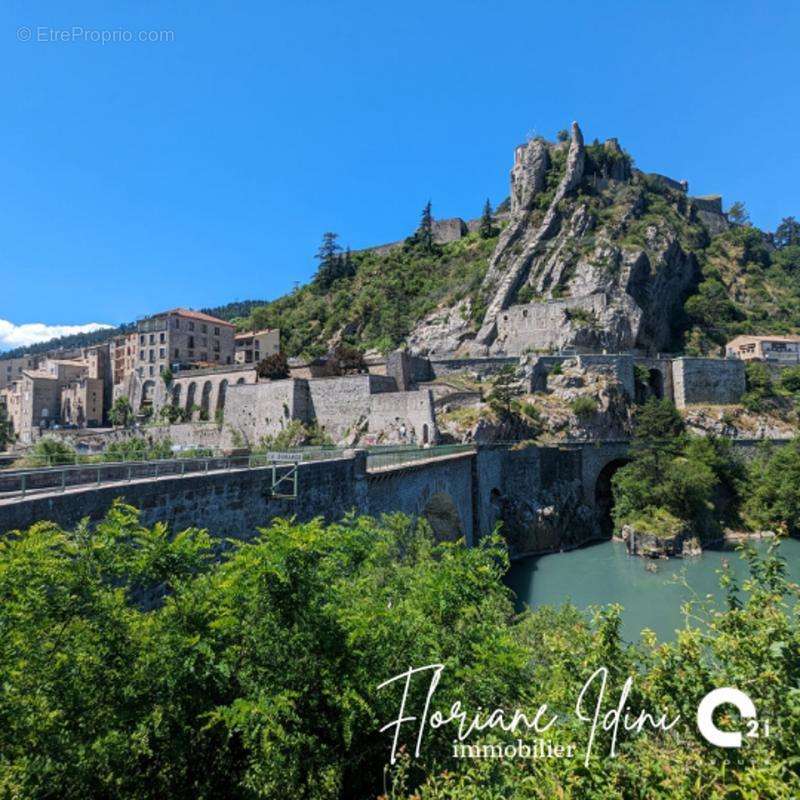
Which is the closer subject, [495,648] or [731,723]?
[731,723]

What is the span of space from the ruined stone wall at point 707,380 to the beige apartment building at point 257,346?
51.3 m

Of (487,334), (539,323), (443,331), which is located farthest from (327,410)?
(443,331)

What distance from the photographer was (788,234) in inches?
4114

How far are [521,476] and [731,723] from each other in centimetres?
3618

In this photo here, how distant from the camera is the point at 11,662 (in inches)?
206

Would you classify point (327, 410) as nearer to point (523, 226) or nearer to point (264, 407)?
point (264, 407)

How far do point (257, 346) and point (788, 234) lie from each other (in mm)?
104761

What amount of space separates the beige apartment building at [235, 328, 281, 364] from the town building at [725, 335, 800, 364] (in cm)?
5824

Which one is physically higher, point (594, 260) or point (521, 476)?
point (594, 260)

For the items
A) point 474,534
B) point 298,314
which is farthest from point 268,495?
point 298,314

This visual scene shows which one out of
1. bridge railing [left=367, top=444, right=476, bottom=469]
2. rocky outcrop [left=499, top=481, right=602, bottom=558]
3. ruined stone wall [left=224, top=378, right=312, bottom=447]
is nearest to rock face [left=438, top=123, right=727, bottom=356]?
rocky outcrop [left=499, top=481, right=602, bottom=558]

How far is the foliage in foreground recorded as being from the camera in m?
5.13

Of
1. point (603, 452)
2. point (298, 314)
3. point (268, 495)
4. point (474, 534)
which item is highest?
point (298, 314)

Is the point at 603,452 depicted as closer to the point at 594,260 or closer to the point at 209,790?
the point at 594,260
